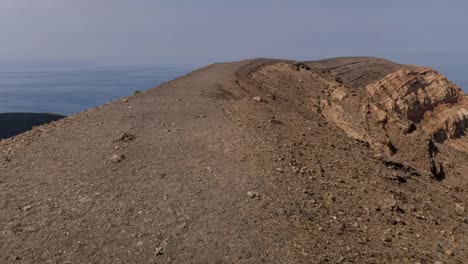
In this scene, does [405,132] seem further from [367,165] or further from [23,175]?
[23,175]

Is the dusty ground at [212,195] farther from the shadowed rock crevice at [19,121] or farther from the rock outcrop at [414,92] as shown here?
the shadowed rock crevice at [19,121]

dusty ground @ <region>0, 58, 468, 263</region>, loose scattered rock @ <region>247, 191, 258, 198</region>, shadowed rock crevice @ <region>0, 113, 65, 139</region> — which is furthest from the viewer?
shadowed rock crevice @ <region>0, 113, 65, 139</region>

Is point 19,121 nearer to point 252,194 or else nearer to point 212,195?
point 212,195

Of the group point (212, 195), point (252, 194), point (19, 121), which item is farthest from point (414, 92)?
point (19, 121)

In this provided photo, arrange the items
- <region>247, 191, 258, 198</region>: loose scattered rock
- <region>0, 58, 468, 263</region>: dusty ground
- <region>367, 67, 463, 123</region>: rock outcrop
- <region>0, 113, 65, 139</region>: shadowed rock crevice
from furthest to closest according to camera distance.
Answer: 1. <region>0, 113, 65, 139</region>: shadowed rock crevice
2. <region>367, 67, 463, 123</region>: rock outcrop
3. <region>247, 191, 258, 198</region>: loose scattered rock
4. <region>0, 58, 468, 263</region>: dusty ground

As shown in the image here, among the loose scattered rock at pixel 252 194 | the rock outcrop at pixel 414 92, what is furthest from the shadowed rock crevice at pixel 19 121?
the loose scattered rock at pixel 252 194

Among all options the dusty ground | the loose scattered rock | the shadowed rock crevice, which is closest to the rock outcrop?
the dusty ground

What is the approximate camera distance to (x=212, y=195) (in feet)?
27.7

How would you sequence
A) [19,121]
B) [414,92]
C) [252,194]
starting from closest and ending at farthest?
1. [252,194]
2. [414,92]
3. [19,121]

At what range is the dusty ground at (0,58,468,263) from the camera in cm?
691

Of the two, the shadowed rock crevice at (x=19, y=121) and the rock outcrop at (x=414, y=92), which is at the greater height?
the rock outcrop at (x=414, y=92)

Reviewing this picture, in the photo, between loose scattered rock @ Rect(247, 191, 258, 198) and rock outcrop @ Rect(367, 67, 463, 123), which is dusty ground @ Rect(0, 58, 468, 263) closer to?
loose scattered rock @ Rect(247, 191, 258, 198)

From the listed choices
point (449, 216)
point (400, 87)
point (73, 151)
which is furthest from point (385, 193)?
point (400, 87)

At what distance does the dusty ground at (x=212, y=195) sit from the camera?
6.91 metres
